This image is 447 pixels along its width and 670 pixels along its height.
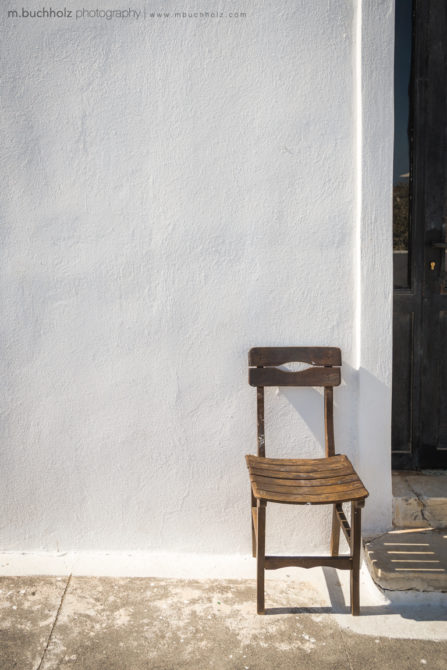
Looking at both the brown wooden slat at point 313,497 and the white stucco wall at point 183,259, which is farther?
the white stucco wall at point 183,259

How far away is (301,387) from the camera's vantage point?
2963mm

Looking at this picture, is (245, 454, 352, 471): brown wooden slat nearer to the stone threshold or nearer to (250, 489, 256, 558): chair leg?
(250, 489, 256, 558): chair leg

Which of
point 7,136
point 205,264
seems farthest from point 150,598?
point 7,136

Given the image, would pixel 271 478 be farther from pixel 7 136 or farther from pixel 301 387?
pixel 7 136

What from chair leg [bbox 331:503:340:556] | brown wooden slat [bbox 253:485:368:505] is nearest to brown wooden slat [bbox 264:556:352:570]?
brown wooden slat [bbox 253:485:368:505]

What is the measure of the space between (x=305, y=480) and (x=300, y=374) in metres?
0.55

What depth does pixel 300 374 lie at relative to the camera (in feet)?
9.46

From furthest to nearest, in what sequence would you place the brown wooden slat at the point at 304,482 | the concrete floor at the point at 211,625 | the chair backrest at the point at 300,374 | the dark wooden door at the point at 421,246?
1. the dark wooden door at the point at 421,246
2. the chair backrest at the point at 300,374
3. the brown wooden slat at the point at 304,482
4. the concrete floor at the point at 211,625

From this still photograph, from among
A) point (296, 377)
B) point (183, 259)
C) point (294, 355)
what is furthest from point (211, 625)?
point (183, 259)

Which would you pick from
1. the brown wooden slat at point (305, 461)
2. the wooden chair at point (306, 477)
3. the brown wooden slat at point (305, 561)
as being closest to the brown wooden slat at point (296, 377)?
the wooden chair at point (306, 477)

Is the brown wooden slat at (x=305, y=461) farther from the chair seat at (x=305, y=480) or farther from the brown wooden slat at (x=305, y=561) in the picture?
the brown wooden slat at (x=305, y=561)

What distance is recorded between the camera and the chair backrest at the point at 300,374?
9.41ft

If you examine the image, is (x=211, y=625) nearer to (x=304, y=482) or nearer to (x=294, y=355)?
(x=304, y=482)

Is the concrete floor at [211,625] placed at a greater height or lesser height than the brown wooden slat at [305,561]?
lesser
